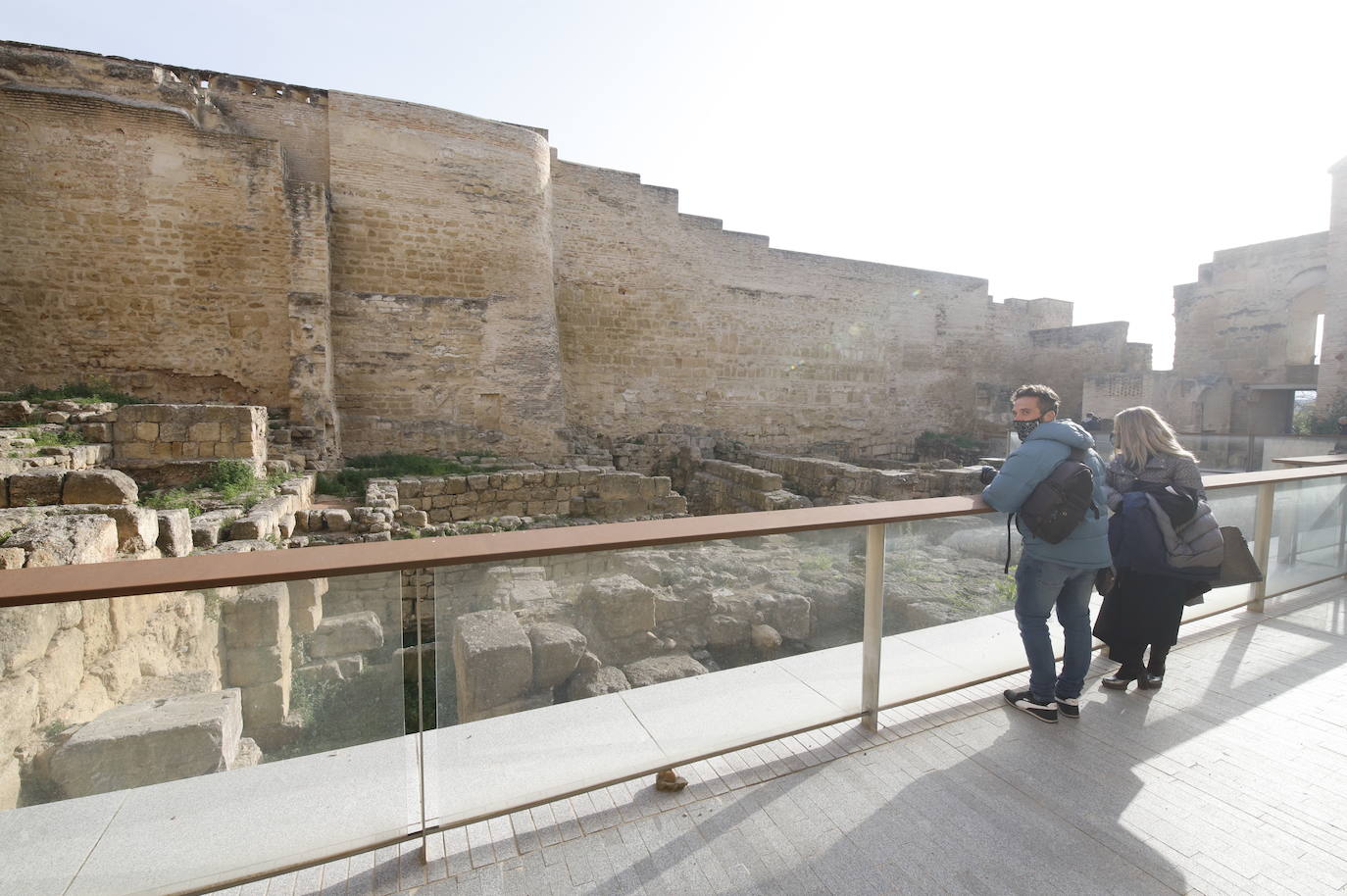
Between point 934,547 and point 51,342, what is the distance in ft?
42.9

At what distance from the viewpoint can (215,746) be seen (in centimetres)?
180

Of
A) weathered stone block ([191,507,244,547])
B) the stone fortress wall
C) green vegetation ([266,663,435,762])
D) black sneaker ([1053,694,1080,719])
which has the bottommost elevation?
black sneaker ([1053,694,1080,719])

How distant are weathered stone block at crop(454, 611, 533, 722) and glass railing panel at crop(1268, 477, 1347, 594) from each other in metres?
4.87

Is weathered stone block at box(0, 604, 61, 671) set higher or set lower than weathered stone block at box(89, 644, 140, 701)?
higher

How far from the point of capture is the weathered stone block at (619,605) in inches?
84.6

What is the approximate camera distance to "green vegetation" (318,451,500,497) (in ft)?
31.0

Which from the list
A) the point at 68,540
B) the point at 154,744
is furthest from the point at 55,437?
the point at 154,744

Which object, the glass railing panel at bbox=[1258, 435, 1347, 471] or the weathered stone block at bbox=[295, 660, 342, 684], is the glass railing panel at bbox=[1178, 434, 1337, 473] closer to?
the glass railing panel at bbox=[1258, 435, 1347, 471]

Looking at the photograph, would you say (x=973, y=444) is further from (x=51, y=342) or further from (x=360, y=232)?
(x=51, y=342)

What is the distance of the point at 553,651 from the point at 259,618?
0.82 meters

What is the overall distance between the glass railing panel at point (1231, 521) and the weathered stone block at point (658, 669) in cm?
329

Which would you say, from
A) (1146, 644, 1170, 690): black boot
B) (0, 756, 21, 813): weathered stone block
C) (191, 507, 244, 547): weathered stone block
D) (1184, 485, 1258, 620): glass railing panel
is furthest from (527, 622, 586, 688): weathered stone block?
(191, 507, 244, 547): weathered stone block

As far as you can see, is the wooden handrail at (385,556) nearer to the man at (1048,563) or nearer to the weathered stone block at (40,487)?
the man at (1048,563)

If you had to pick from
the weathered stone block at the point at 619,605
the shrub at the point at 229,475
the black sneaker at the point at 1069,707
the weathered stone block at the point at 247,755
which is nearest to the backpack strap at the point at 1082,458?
the black sneaker at the point at 1069,707
